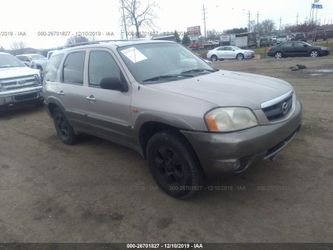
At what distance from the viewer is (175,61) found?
4.39m

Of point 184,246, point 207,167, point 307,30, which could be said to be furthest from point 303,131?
point 307,30

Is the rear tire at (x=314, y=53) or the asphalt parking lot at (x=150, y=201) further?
the rear tire at (x=314, y=53)

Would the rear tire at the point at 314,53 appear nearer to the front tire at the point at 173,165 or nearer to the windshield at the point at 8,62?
the windshield at the point at 8,62

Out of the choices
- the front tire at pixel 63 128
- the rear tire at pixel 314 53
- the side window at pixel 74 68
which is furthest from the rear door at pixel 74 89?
the rear tire at pixel 314 53

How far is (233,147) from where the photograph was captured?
305 centimetres

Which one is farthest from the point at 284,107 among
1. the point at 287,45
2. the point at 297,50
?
the point at 287,45

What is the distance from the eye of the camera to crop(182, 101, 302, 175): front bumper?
3.07 meters

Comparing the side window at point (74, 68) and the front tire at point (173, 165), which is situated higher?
the side window at point (74, 68)

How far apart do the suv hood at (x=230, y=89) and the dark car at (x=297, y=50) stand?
23.4m

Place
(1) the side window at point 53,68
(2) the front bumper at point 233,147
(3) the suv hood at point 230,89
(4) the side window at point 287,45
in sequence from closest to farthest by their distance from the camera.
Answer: (2) the front bumper at point 233,147
(3) the suv hood at point 230,89
(1) the side window at point 53,68
(4) the side window at point 287,45

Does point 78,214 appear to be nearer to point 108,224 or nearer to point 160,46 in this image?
point 108,224

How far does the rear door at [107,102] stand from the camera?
4027 millimetres

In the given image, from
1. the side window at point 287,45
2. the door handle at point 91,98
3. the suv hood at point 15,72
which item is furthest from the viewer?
the side window at point 287,45

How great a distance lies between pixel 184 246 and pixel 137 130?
1496 mm
